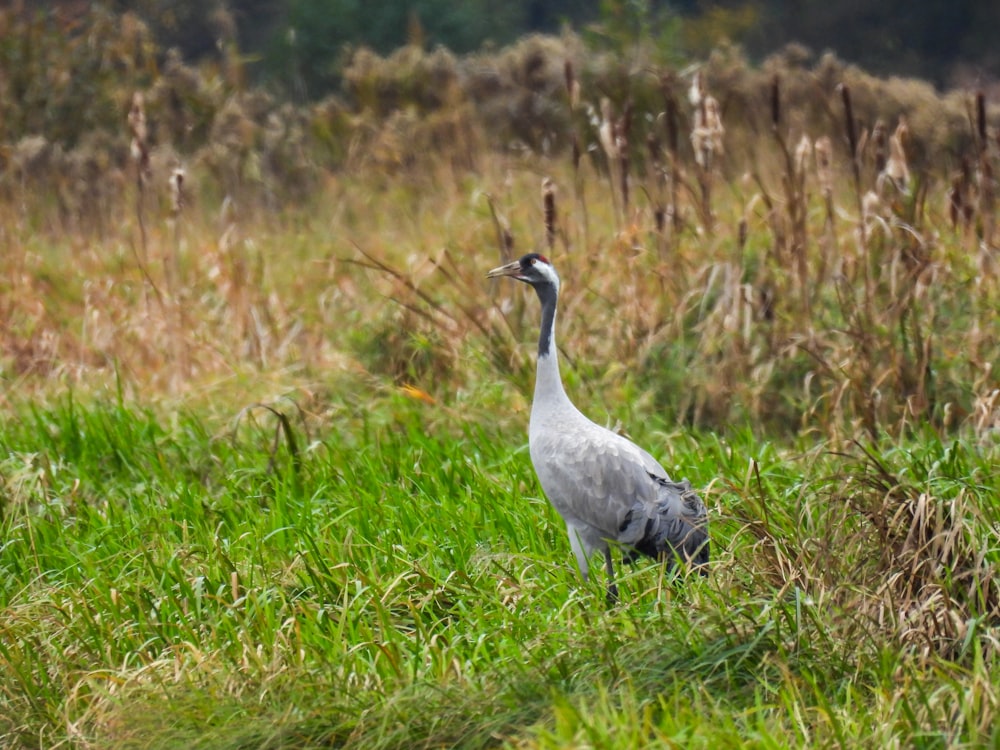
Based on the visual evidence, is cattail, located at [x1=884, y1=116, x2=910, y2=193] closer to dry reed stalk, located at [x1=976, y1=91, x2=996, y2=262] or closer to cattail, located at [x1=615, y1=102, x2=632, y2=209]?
dry reed stalk, located at [x1=976, y1=91, x2=996, y2=262]

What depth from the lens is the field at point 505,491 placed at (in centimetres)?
304

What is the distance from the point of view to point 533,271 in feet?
13.6

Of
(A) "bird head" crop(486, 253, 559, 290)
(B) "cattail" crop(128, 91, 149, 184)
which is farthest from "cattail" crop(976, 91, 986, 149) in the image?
(B) "cattail" crop(128, 91, 149, 184)

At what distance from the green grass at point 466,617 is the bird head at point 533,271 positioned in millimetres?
685

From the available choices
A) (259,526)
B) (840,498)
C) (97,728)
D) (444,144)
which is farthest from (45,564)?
(444,144)

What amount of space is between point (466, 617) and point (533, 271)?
1.11m

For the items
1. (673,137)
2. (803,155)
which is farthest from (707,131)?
(803,155)

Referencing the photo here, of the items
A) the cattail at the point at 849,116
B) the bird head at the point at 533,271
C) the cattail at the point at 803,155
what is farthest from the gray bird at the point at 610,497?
the cattail at the point at 803,155

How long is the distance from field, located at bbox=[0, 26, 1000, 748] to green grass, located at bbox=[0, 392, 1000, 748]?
0.01 m

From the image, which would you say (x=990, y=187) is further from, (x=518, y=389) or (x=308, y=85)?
(x=308, y=85)

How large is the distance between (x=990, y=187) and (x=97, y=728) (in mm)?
4291

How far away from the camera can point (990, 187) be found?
5.82 m

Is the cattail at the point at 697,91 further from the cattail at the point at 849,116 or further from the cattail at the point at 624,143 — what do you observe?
the cattail at the point at 849,116

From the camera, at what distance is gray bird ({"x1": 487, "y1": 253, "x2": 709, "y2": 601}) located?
3691mm
